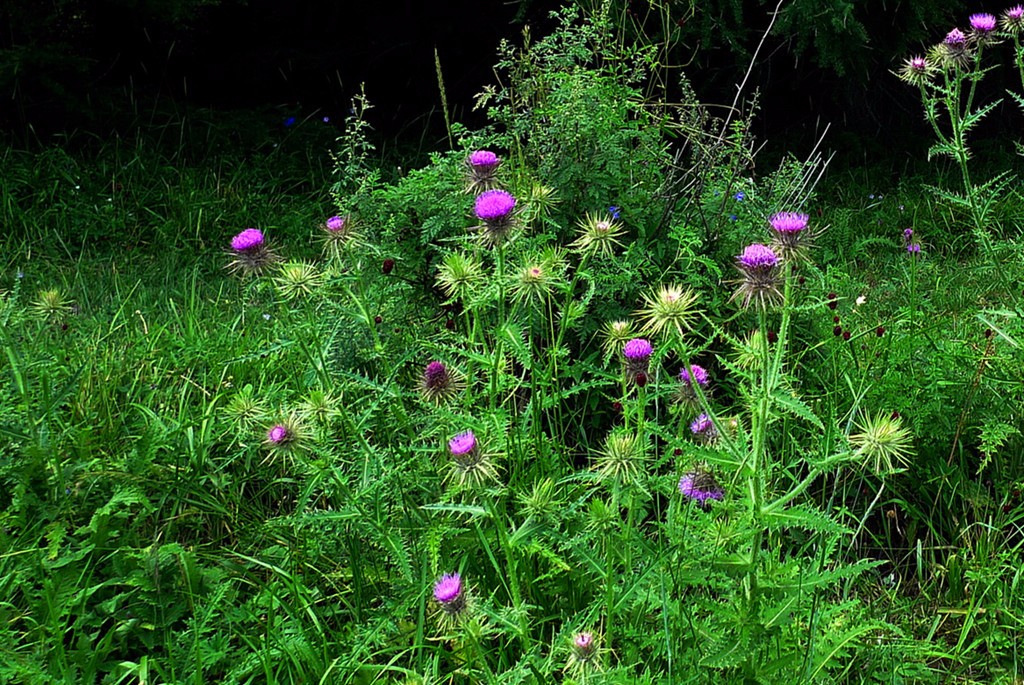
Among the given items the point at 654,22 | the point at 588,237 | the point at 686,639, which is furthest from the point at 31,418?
the point at 654,22

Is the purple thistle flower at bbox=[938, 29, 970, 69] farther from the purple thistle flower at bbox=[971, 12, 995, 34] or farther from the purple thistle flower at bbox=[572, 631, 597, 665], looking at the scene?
the purple thistle flower at bbox=[572, 631, 597, 665]

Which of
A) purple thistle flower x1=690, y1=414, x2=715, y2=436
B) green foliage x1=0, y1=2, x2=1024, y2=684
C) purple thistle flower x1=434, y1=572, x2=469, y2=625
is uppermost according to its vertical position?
purple thistle flower x1=690, y1=414, x2=715, y2=436

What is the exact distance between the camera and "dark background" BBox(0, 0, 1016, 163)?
18.5 ft

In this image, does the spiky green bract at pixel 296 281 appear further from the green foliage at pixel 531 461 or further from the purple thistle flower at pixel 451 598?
the purple thistle flower at pixel 451 598

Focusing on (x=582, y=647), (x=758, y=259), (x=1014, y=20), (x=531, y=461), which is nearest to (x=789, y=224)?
(x=758, y=259)

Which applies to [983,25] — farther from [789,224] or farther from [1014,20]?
[789,224]

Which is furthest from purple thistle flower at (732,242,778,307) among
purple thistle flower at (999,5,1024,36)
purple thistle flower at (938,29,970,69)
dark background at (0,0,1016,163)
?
dark background at (0,0,1016,163)

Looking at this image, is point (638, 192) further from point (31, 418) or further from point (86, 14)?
point (86, 14)

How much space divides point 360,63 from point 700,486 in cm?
633

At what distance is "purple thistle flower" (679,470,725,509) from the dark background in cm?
410

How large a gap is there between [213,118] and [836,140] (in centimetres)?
428

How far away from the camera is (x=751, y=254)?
1.37 meters

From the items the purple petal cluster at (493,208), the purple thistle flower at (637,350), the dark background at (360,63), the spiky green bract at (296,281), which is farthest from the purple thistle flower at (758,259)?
the dark background at (360,63)

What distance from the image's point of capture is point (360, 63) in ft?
24.1
